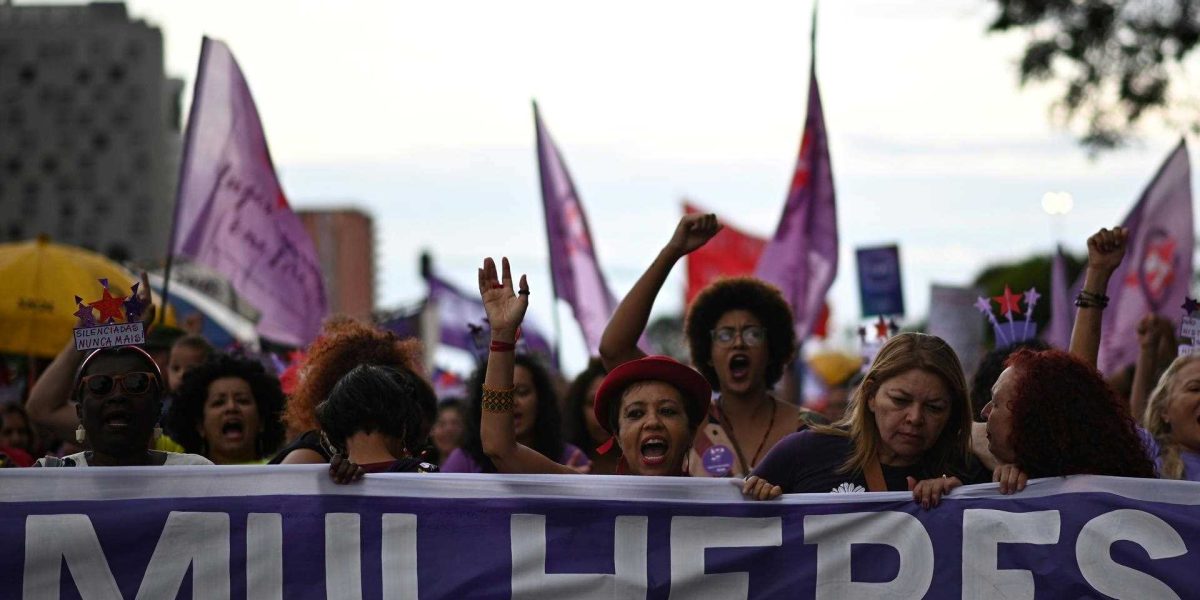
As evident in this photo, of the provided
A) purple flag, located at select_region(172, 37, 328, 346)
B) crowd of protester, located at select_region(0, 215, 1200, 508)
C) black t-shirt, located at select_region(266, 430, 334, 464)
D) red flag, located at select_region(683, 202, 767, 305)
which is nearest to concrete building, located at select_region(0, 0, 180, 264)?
red flag, located at select_region(683, 202, 767, 305)

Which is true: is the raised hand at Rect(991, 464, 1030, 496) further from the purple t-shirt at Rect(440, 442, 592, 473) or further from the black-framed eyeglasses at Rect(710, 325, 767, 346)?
the purple t-shirt at Rect(440, 442, 592, 473)

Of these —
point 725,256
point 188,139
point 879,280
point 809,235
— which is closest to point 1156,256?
point 879,280

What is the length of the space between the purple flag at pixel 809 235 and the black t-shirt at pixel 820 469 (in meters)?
4.64

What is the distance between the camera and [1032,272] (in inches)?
2977

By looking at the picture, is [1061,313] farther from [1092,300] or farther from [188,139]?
[188,139]

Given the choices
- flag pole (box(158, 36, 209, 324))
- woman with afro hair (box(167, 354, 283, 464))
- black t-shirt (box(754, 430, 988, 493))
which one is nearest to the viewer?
black t-shirt (box(754, 430, 988, 493))

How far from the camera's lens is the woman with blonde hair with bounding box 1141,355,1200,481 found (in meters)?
5.46

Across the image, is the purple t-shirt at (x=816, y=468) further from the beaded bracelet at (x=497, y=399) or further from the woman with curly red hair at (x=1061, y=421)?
the beaded bracelet at (x=497, y=399)

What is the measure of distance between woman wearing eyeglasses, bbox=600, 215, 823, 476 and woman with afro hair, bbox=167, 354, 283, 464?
1.60 metres

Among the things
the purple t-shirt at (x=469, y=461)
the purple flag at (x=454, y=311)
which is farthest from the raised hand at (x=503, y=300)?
the purple flag at (x=454, y=311)

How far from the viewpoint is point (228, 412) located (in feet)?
20.9

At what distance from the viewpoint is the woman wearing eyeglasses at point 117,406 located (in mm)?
4828

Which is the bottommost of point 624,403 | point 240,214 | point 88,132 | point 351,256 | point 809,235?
point 624,403

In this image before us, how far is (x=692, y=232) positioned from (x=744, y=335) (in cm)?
114
